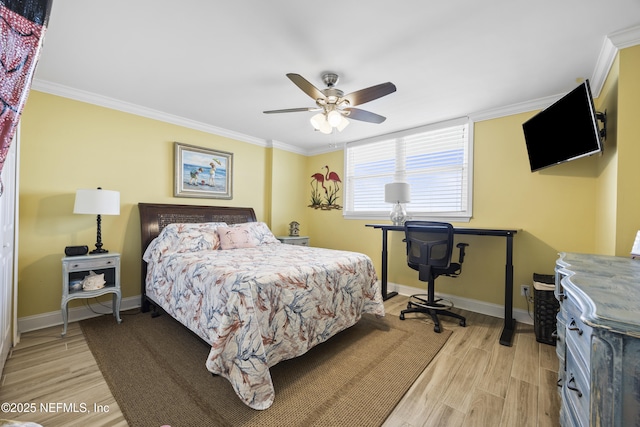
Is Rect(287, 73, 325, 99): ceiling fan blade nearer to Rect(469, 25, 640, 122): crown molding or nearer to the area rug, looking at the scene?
Rect(469, 25, 640, 122): crown molding

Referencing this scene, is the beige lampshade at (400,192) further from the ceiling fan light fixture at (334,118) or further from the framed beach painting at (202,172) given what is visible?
the framed beach painting at (202,172)

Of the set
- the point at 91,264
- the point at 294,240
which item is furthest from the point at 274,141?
the point at 91,264

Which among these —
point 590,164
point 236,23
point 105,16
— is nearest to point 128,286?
point 105,16

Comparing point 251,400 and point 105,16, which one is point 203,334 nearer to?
point 251,400

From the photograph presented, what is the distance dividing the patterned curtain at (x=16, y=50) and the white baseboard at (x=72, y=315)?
118 inches

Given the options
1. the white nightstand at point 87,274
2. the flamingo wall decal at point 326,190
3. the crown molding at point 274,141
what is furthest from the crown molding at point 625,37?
the white nightstand at point 87,274

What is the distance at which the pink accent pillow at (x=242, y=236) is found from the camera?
316cm

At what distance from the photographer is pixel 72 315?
108 inches

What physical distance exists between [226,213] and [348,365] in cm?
270

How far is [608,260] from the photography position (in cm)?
149

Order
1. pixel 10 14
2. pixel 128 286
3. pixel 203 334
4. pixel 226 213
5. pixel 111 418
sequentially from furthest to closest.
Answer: pixel 226 213 → pixel 128 286 → pixel 203 334 → pixel 111 418 → pixel 10 14

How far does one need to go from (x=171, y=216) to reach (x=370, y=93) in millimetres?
2758

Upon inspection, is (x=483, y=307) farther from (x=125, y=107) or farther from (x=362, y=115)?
(x=125, y=107)

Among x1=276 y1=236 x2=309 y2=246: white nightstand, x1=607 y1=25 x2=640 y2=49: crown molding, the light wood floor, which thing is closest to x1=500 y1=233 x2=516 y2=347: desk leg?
the light wood floor
